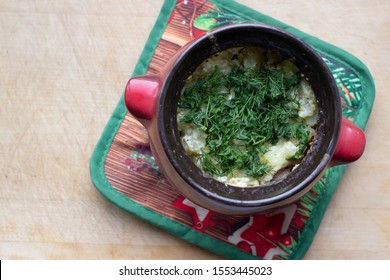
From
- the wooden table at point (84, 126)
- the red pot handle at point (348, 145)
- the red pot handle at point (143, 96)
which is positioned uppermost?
the red pot handle at point (348, 145)

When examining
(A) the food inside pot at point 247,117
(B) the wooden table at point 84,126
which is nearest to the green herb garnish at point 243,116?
(A) the food inside pot at point 247,117

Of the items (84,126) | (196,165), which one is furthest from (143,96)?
(84,126)

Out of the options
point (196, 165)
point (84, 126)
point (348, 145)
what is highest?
point (348, 145)

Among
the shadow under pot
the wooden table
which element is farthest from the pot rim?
the wooden table

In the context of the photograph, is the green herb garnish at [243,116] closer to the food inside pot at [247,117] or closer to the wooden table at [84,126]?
the food inside pot at [247,117]

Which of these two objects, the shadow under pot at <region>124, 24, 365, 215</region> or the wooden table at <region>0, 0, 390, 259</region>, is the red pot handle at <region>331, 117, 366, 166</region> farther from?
the wooden table at <region>0, 0, 390, 259</region>

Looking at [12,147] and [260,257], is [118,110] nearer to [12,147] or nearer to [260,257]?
[12,147]

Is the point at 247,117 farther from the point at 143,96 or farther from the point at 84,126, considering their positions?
the point at 84,126

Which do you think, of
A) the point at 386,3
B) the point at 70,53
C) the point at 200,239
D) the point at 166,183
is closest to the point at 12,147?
the point at 70,53
